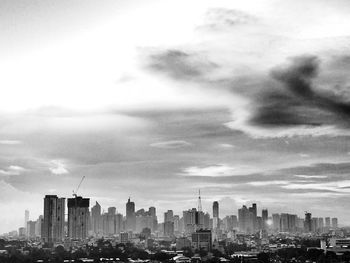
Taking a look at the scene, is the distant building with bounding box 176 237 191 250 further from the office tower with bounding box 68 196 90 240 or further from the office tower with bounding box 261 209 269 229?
the office tower with bounding box 261 209 269 229

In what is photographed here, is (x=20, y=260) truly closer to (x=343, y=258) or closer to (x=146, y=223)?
(x=343, y=258)

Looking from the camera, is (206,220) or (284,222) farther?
(284,222)

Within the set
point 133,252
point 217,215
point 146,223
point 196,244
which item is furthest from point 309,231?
point 133,252

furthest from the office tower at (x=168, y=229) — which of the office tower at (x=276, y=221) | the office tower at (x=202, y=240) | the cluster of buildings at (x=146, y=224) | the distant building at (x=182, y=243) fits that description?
the office tower at (x=202, y=240)

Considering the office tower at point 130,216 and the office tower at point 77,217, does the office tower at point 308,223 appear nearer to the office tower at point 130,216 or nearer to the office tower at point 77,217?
the office tower at point 130,216

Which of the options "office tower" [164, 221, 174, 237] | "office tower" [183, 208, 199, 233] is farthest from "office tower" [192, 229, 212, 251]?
"office tower" [164, 221, 174, 237]

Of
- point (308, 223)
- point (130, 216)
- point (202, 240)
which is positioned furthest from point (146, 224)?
point (202, 240)

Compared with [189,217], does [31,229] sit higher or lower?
lower

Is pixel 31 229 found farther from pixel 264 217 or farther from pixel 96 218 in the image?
pixel 264 217

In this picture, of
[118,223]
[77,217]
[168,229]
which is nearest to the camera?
[77,217]
